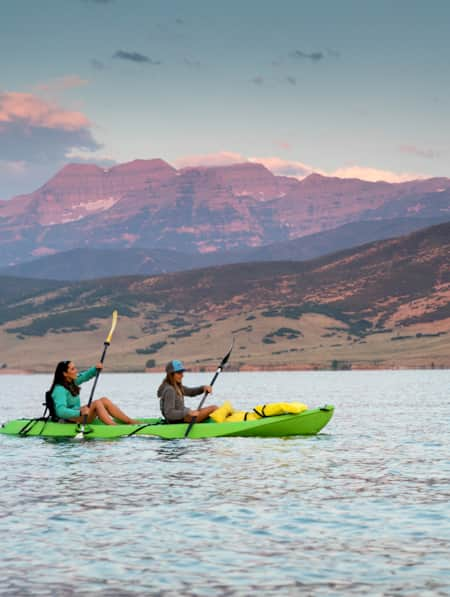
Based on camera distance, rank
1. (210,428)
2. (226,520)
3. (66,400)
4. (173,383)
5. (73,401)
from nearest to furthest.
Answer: (226,520) → (173,383) → (210,428) → (66,400) → (73,401)

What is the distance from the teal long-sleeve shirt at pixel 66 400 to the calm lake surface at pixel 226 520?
51.4 inches

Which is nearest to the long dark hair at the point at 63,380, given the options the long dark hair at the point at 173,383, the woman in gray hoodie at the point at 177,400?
the woman in gray hoodie at the point at 177,400

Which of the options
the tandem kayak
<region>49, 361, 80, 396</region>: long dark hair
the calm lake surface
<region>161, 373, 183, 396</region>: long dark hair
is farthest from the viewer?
the tandem kayak

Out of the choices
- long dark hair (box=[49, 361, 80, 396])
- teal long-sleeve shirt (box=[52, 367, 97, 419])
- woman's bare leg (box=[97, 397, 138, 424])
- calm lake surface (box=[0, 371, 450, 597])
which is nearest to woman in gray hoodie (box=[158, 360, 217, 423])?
calm lake surface (box=[0, 371, 450, 597])

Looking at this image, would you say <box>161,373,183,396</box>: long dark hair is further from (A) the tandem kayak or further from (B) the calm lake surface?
(B) the calm lake surface

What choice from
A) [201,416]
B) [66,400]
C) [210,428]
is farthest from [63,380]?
[210,428]

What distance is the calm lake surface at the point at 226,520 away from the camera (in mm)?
13836

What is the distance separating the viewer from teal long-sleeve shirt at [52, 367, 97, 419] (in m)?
34.1

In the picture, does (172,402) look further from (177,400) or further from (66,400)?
(66,400)

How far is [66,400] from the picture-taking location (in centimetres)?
3441

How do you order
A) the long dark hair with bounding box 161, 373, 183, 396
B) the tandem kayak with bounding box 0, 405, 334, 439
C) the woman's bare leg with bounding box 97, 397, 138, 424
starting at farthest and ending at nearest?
1. the woman's bare leg with bounding box 97, 397, 138, 424
2. the tandem kayak with bounding box 0, 405, 334, 439
3. the long dark hair with bounding box 161, 373, 183, 396

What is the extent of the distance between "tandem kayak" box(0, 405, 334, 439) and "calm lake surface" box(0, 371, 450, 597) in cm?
51

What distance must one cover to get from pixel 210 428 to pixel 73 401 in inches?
196

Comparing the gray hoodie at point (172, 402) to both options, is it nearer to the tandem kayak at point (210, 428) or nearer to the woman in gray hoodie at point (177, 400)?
the woman in gray hoodie at point (177, 400)
